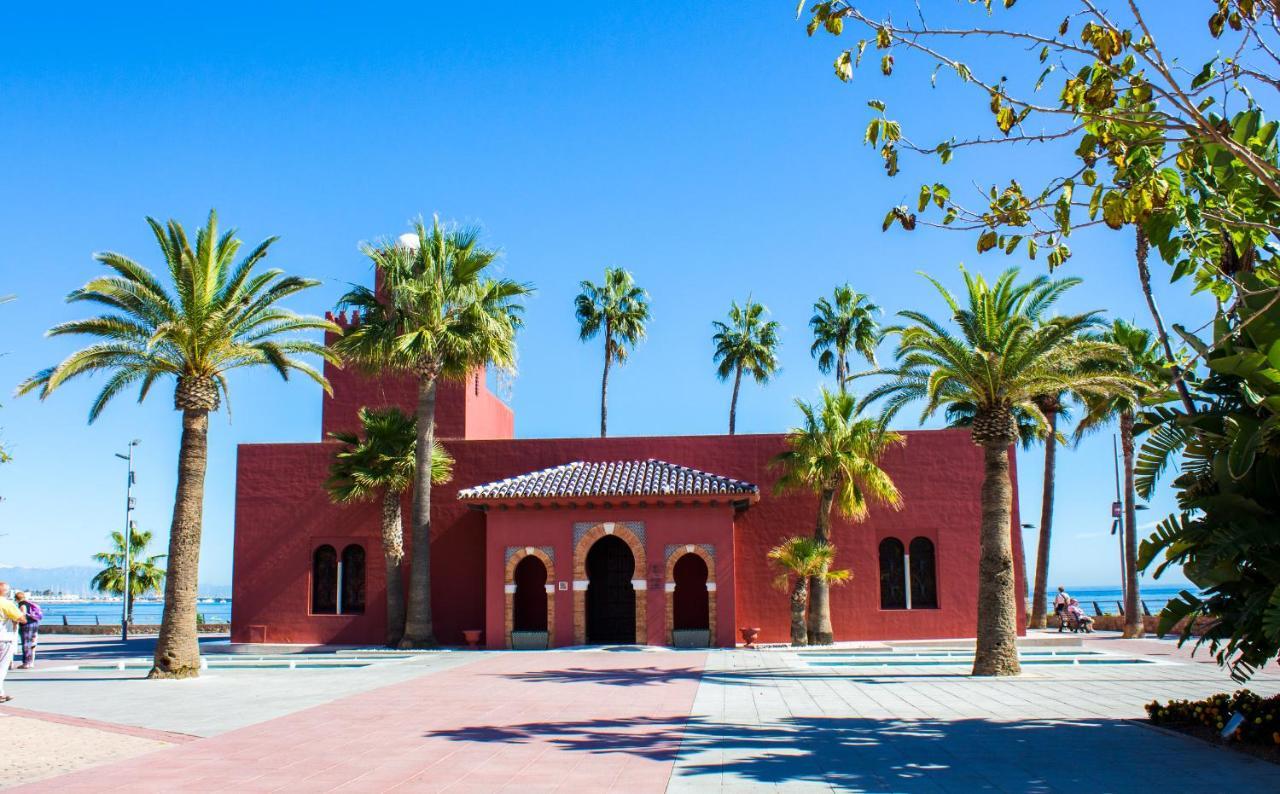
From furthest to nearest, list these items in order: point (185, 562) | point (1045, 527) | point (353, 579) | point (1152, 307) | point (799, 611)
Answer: point (1045, 527)
point (353, 579)
point (799, 611)
point (185, 562)
point (1152, 307)

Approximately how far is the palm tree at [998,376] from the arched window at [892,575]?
340 inches

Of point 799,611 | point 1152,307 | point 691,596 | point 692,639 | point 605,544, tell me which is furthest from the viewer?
point 605,544

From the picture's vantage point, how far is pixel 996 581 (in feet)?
55.6

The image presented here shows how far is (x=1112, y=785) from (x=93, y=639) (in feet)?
122

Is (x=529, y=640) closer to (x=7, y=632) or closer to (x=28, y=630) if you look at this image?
(x=28, y=630)

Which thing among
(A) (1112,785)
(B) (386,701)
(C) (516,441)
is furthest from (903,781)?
(C) (516,441)

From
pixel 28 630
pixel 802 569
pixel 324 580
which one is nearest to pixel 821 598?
pixel 802 569

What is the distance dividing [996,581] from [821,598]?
7.72 meters

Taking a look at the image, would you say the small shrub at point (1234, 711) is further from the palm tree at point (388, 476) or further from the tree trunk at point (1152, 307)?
the palm tree at point (388, 476)

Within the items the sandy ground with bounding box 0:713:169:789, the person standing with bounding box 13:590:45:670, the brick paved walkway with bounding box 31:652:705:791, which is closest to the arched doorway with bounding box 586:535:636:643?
the brick paved walkway with bounding box 31:652:705:791

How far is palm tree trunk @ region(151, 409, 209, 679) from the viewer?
57.1 ft

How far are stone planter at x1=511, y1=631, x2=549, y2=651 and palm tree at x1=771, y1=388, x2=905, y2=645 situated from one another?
21.5 ft

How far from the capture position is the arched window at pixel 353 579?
88.8 ft

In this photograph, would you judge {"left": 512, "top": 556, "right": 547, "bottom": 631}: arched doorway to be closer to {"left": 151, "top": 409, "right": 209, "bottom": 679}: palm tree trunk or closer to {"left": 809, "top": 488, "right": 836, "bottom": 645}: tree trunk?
{"left": 809, "top": 488, "right": 836, "bottom": 645}: tree trunk
